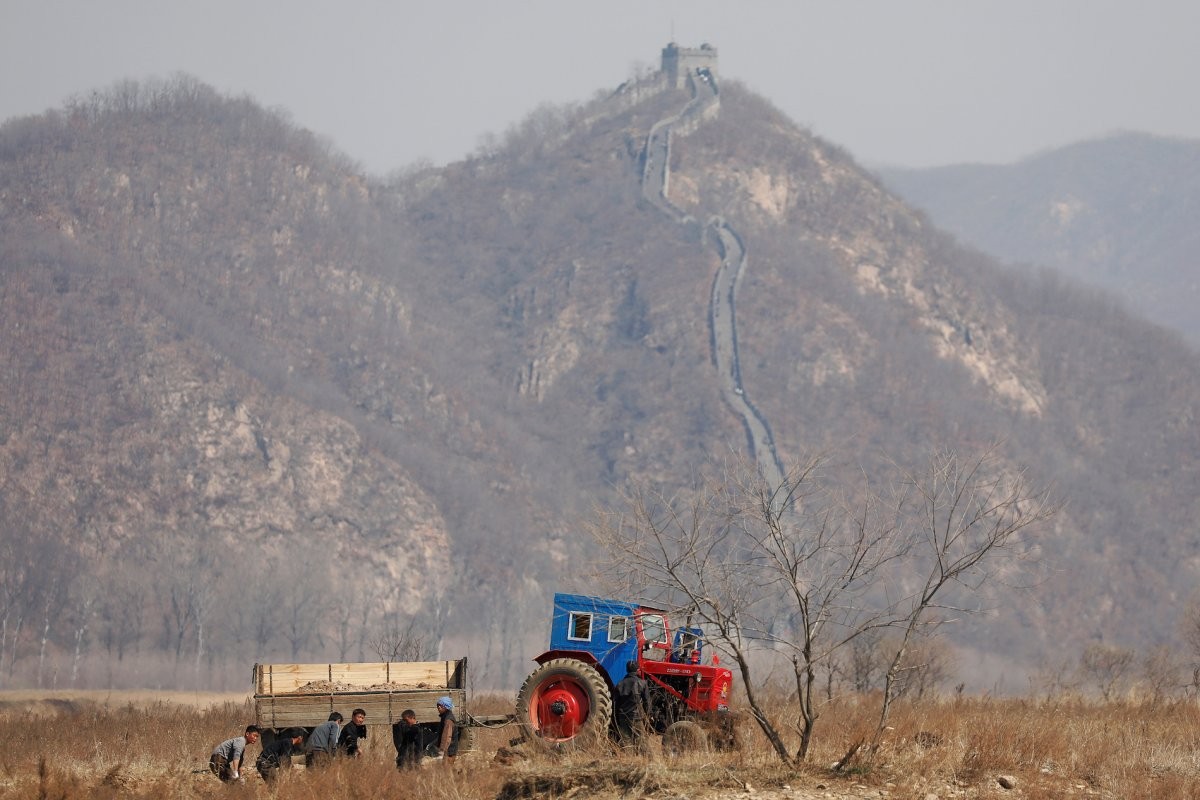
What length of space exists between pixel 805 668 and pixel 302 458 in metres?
111

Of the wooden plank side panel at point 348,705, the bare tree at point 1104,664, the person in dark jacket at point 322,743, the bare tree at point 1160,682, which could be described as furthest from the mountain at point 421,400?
the person in dark jacket at point 322,743

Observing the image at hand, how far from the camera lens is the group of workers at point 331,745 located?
26219 mm

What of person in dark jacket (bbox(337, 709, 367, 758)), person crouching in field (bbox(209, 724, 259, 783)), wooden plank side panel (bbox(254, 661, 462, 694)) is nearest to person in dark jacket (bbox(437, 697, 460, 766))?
person in dark jacket (bbox(337, 709, 367, 758))

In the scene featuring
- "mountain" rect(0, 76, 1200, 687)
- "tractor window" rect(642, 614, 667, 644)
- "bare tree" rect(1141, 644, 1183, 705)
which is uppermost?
"mountain" rect(0, 76, 1200, 687)

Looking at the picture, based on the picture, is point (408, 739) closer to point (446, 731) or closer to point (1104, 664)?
point (446, 731)

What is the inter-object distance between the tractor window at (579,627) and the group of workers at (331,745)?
2.90 m

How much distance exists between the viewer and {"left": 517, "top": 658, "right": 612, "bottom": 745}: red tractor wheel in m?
28.1

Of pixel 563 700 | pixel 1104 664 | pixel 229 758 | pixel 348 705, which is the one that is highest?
pixel 1104 664

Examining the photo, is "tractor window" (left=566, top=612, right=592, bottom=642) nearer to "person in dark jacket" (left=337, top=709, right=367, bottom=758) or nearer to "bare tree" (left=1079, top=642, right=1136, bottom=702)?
"person in dark jacket" (left=337, top=709, right=367, bottom=758)

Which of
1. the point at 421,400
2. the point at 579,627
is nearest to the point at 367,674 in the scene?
the point at 579,627

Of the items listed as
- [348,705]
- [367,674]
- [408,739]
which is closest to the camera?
[408,739]

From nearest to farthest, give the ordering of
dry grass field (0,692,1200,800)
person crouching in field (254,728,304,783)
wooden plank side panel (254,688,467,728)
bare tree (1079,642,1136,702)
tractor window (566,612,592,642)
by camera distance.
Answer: dry grass field (0,692,1200,800), person crouching in field (254,728,304,783), wooden plank side panel (254,688,467,728), tractor window (566,612,592,642), bare tree (1079,642,1136,702)

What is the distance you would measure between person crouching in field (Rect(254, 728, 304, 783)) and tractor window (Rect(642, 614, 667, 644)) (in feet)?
20.5

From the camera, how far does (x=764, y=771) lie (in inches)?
926
